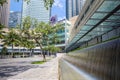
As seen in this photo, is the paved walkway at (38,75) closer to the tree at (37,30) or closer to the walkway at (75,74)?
the walkway at (75,74)

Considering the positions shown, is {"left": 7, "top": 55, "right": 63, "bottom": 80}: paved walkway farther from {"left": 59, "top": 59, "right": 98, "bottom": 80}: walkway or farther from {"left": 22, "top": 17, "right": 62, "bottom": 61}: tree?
{"left": 22, "top": 17, "right": 62, "bottom": 61}: tree

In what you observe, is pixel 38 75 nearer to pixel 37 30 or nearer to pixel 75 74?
pixel 75 74

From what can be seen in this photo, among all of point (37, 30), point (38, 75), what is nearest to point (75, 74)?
point (38, 75)

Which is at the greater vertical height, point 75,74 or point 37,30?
point 37,30

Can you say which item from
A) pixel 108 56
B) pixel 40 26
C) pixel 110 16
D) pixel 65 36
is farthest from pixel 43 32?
pixel 65 36

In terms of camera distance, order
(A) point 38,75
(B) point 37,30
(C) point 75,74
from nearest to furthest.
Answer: (C) point 75,74 < (A) point 38,75 < (B) point 37,30

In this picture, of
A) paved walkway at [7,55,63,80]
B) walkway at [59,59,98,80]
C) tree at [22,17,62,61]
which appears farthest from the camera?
tree at [22,17,62,61]

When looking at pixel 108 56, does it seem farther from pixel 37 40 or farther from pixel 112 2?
pixel 37 40

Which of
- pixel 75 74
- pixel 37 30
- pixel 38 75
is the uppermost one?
pixel 37 30

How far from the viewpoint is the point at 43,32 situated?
30.8 meters

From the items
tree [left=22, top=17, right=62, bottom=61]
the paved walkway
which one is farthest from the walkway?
tree [left=22, top=17, right=62, bottom=61]

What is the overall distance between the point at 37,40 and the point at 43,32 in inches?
68.2

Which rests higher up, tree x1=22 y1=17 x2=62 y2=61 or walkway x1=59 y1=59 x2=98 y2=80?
tree x1=22 y1=17 x2=62 y2=61

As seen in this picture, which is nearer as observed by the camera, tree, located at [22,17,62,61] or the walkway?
the walkway
